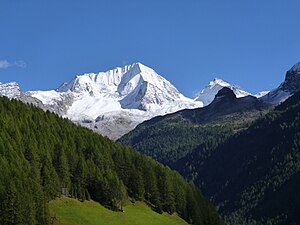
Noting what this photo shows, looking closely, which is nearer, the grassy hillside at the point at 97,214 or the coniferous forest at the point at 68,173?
the coniferous forest at the point at 68,173

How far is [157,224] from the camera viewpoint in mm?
144000

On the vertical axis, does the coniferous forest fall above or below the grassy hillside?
above

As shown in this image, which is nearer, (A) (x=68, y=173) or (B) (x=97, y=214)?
(B) (x=97, y=214)

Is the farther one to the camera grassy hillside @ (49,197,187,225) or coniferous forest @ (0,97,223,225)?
grassy hillside @ (49,197,187,225)

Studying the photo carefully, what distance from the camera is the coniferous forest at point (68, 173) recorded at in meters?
113

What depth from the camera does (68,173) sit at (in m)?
144

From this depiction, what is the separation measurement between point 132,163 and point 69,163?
1091 inches

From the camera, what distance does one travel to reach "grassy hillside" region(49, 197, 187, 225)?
4850 inches

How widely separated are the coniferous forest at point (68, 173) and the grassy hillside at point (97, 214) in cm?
287

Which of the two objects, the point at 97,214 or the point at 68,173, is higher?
the point at 68,173

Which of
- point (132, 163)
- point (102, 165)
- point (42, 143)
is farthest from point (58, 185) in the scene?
point (132, 163)

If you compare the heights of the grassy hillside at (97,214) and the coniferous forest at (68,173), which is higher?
the coniferous forest at (68,173)

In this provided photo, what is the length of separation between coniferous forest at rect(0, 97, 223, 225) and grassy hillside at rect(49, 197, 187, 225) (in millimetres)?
2867

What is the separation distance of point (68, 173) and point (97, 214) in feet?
49.2
